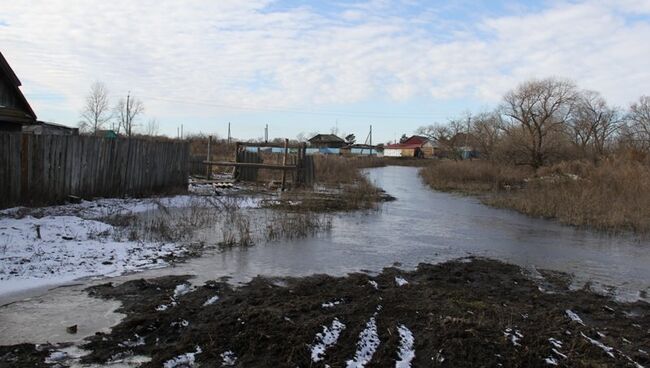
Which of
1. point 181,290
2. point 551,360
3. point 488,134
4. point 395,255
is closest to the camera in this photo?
point 551,360

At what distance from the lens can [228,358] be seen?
17.0 ft

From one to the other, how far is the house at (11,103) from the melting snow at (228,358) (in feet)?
53.9

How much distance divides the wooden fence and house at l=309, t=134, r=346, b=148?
102679mm

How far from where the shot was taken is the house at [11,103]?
18.3 meters

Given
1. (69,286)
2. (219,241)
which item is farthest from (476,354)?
(219,241)

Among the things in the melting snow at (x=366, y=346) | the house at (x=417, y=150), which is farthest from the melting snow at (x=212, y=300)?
the house at (x=417, y=150)

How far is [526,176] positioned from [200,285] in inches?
1589

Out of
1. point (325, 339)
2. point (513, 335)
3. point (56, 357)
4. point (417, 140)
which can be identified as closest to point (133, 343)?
point (56, 357)

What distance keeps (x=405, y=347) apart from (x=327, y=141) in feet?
395

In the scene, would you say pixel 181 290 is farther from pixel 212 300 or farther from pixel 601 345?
pixel 601 345

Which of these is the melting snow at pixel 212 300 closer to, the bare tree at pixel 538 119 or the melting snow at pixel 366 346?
the melting snow at pixel 366 346

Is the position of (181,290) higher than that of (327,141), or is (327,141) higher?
(327,141)

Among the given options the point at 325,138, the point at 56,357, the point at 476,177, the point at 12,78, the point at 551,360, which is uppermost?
the point at 325,138

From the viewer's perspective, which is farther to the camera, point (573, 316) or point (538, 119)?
point (538, 119)
